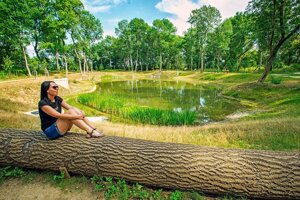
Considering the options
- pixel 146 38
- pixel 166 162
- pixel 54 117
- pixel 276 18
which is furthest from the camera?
pixel 146 38

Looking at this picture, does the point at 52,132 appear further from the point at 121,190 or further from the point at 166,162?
the point at 166,162

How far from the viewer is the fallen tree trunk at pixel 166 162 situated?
3.37 m

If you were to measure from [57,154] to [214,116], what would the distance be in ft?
39.7

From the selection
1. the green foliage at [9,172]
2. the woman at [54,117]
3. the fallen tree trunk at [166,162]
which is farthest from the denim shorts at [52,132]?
the green foliage at [9,172]

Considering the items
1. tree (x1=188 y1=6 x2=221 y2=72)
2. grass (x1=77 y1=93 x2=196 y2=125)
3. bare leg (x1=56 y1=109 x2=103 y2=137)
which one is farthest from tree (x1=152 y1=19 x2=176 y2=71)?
bare leg (x1=56 y1=109 x2=103 y2=137)

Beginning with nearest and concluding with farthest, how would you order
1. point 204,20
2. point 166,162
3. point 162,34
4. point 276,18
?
1. point 166,162
2. point 276,18
3. point 204,20
4. point 162,34

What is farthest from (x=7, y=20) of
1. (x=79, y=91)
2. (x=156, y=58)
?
(x=156, y=58)

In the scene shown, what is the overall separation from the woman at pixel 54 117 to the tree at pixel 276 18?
21093 millimetres

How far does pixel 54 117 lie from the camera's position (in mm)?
4246

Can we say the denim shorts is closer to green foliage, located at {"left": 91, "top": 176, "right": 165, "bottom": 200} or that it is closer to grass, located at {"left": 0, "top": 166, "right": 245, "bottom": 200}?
grass, located at {"left": 0, "top": 166, "right": 245, "bottom": 200}

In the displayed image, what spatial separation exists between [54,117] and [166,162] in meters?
2.66

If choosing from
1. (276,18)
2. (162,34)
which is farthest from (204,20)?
(276,18)

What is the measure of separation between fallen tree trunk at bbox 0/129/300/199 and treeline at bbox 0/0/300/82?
19.7m

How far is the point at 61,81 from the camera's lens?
955 inches
